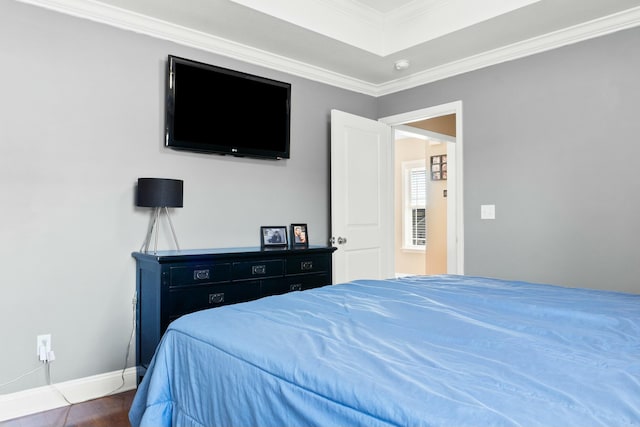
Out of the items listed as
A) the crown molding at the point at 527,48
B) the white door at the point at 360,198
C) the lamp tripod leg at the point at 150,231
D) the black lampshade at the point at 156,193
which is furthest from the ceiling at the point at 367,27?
the lamp tripod leg at the point at 150,231

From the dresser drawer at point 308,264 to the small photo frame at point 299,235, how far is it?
0.33m

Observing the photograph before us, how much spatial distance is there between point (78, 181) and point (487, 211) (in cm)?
310

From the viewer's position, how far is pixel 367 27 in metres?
3.63

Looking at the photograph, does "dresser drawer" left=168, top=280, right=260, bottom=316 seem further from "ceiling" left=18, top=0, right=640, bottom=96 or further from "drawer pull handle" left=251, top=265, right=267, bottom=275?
"ceiling" left=18, top=0, right=640, bottom=96

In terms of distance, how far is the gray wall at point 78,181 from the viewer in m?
2.58

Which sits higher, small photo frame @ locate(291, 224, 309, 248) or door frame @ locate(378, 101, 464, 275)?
door frame @ locate(378, 101, 464, 275)

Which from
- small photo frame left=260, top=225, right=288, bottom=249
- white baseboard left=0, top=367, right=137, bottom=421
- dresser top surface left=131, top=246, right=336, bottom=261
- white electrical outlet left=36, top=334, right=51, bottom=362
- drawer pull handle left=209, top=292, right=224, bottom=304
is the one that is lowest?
white baseboard left=0, top=367, right=137, bottom=421

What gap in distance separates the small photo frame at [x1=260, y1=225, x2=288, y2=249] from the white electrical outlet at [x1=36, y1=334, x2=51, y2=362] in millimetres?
1587

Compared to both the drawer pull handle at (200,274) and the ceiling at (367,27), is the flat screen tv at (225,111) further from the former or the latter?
the drawer pull handle at (200,274)

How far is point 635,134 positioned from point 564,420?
2.94m

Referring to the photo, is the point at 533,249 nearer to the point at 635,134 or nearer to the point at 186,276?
the point at 635,134

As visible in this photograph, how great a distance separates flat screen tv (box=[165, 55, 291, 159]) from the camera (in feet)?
10.2

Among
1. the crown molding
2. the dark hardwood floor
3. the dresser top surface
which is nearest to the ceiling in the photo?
the crown molding

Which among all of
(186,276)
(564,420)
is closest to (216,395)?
(564,420)
